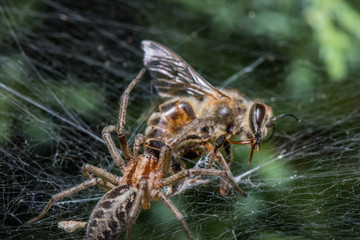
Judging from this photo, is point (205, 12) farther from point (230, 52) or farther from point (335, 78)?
point (335, 78)

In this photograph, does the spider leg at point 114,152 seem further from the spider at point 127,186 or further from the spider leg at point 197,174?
the spider leg at point 197,174

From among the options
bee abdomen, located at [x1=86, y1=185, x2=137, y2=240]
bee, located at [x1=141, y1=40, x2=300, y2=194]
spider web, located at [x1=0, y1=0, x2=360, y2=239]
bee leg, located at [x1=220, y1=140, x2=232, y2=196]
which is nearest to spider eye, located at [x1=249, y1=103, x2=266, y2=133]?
bee, located at [x1=141, y1=40, x2=300, y2=194]

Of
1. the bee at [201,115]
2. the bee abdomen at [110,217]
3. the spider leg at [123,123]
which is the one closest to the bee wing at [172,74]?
the bee at [201,115]

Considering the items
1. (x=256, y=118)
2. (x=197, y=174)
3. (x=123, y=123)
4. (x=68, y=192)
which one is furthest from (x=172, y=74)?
(x=68, y=192)

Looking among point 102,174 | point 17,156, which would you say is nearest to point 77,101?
point 17,156

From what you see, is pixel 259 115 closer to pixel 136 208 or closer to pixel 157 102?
pixel 157 102

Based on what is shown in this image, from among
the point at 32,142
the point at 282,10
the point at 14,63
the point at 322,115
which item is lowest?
the point at 322,115
